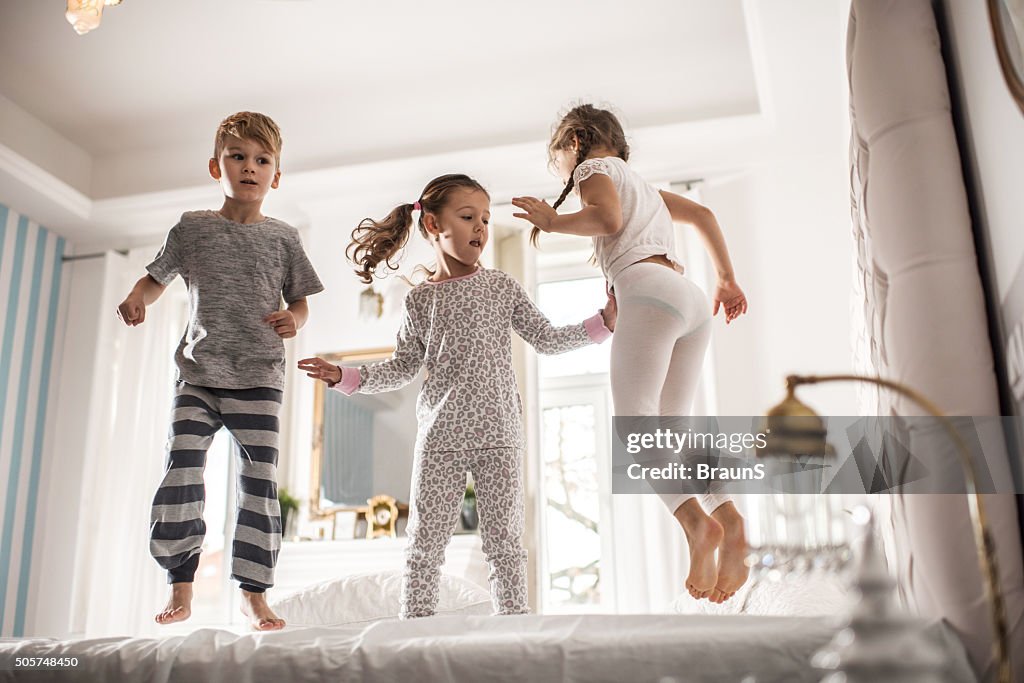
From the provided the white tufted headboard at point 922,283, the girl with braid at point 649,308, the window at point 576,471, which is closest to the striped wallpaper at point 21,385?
the window at point 576,471

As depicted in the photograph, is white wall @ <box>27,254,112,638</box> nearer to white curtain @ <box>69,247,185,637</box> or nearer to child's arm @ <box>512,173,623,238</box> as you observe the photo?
white curtain @ <box>69,247,185,637</box>

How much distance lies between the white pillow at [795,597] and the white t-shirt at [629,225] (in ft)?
2.42

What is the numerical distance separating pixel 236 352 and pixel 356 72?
6.60 ft

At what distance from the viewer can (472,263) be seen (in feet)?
6.89

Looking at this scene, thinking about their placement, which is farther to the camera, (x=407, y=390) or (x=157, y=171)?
(x=157, y=171)

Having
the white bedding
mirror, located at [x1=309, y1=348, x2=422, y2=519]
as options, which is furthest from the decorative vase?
the white bedding

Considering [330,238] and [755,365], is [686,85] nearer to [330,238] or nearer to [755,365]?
[755,365]

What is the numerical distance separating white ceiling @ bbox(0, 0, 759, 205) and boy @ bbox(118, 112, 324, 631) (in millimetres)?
1394

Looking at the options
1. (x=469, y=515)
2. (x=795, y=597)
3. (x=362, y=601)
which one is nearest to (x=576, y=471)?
(x=469, y=515)

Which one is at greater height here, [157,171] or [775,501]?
[157,171]

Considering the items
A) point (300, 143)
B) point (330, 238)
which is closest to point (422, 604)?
point (330, 238)

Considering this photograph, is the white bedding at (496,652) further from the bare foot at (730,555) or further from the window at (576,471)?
the window at (576,471)

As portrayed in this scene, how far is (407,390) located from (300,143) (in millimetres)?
1282

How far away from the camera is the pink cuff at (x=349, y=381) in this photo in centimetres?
204
